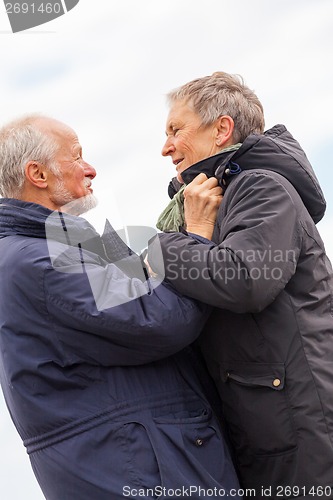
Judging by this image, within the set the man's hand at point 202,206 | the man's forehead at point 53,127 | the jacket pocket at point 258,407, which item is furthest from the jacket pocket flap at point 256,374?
the man's forehead at point 53,127

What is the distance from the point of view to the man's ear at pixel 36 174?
3.02m

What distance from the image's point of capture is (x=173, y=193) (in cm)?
357

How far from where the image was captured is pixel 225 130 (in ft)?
10.2

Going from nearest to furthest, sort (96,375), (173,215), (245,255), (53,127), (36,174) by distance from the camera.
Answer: (245,255) → (96,375) → (36,174) → (53,127) → (173,215)

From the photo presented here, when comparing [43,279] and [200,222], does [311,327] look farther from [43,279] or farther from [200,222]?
[43,279]

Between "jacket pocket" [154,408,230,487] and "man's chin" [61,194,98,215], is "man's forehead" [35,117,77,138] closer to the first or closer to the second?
"man's chin" [61,194,98,215]

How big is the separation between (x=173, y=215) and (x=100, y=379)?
2.95 ft

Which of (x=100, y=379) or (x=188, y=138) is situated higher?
(x=188, y=138)

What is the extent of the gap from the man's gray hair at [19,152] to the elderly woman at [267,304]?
60 centimetres

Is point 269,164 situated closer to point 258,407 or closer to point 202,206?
point 202,206

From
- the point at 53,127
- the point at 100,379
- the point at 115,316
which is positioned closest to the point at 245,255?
the point at 115,316

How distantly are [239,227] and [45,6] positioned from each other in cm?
242

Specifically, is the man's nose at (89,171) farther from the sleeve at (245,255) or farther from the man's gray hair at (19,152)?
the sleeve at (245,255)

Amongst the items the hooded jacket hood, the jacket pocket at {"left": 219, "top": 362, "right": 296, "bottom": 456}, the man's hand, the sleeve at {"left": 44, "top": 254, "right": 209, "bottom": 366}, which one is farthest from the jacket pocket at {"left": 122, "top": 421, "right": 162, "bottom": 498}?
the hooded jacket hood
